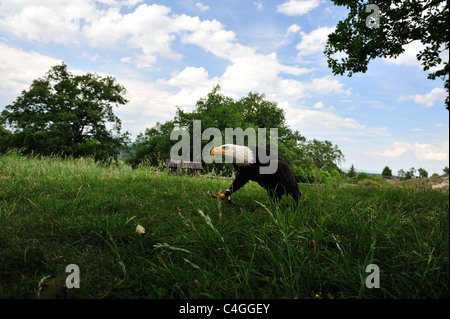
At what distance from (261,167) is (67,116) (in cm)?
2657

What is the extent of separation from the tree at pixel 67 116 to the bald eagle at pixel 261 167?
79.8 feet

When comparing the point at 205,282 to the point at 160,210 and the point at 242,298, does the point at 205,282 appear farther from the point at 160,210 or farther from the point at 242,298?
the point at 160,210

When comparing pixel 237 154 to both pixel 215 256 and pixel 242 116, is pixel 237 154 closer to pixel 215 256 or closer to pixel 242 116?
pixel 215 256

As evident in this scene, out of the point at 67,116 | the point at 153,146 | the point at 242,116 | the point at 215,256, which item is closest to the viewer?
the point at 215,256

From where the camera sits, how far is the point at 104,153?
83.4ft

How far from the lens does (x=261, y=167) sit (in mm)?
3750

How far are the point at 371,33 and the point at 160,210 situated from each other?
553cm

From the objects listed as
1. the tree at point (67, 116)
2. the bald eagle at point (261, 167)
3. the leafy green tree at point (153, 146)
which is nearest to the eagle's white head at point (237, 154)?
the bald eagle at point (261, 167)

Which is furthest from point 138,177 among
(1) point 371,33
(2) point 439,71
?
(2) point 439,71

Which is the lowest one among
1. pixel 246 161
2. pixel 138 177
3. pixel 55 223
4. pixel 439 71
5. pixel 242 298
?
pixel 242 298

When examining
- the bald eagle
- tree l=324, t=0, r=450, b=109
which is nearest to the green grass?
the bald eagle

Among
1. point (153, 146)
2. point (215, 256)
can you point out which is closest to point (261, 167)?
point (215, 256)

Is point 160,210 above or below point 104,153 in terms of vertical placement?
below
